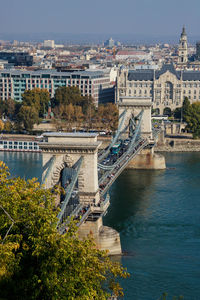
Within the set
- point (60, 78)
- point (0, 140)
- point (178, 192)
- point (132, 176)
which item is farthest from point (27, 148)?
point (60, 78)

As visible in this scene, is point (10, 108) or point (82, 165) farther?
point (10, 108)

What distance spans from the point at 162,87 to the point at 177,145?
14273 millimetres

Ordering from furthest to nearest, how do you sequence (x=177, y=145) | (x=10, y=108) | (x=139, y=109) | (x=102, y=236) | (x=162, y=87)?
(x=162, y=87)
(x=10, y=108)
(x=177, y=145)
(x=139, y=109)
(x=102, y=236)

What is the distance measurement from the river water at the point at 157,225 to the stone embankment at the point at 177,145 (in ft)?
19.7

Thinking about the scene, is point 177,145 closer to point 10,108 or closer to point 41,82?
point 10,108

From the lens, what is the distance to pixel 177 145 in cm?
4794

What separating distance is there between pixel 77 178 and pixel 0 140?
79.2 feet

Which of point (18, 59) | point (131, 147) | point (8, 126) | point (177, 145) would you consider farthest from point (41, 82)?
point (131, 147)

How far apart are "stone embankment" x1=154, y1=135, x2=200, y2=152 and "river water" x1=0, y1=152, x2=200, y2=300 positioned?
6.02 meters

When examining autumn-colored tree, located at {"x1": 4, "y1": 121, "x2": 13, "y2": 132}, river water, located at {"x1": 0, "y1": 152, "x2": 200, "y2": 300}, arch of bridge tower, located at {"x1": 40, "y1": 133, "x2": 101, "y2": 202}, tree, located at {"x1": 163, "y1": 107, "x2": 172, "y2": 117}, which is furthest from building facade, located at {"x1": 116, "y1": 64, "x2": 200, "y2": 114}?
arch of bridge tower, located at {"x1": 40, "y1": 133, "x2": 101, "y2": 202}

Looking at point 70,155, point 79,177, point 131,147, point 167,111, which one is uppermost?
point 70,155

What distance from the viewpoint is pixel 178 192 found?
1282 inches

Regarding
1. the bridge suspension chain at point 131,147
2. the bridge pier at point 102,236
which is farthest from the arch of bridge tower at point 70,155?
the bridge suspension chain at point 131,147

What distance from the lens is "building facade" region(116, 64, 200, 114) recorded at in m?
61.2
